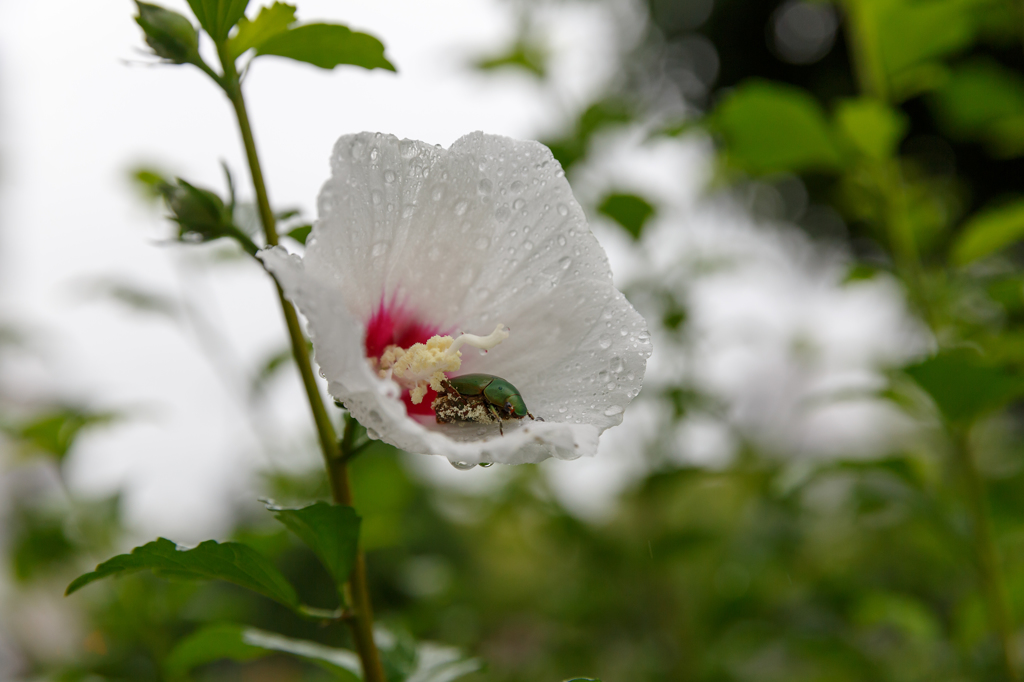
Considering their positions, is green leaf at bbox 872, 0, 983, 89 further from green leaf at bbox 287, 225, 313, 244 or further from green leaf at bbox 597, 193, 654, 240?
green leaf at bbox 287, 225, 313, 244

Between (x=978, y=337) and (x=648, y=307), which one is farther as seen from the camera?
(x=648, y=307)

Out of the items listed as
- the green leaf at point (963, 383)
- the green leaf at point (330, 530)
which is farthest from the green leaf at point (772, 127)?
the green leaf at point (330, 530)

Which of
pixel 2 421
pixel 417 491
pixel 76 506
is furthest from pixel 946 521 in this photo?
pixel 417 491

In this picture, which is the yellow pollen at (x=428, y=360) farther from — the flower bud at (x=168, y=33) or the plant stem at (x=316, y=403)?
the flower bud at (x=168, y=33)

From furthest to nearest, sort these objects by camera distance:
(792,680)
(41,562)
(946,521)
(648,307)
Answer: (792,680) → (648,307) → (41,562) → (946,521)

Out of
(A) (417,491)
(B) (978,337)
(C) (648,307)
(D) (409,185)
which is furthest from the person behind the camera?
(A) (417,491)

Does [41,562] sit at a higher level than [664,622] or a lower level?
higher

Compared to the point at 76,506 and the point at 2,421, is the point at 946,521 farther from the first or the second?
the point at 2,421
